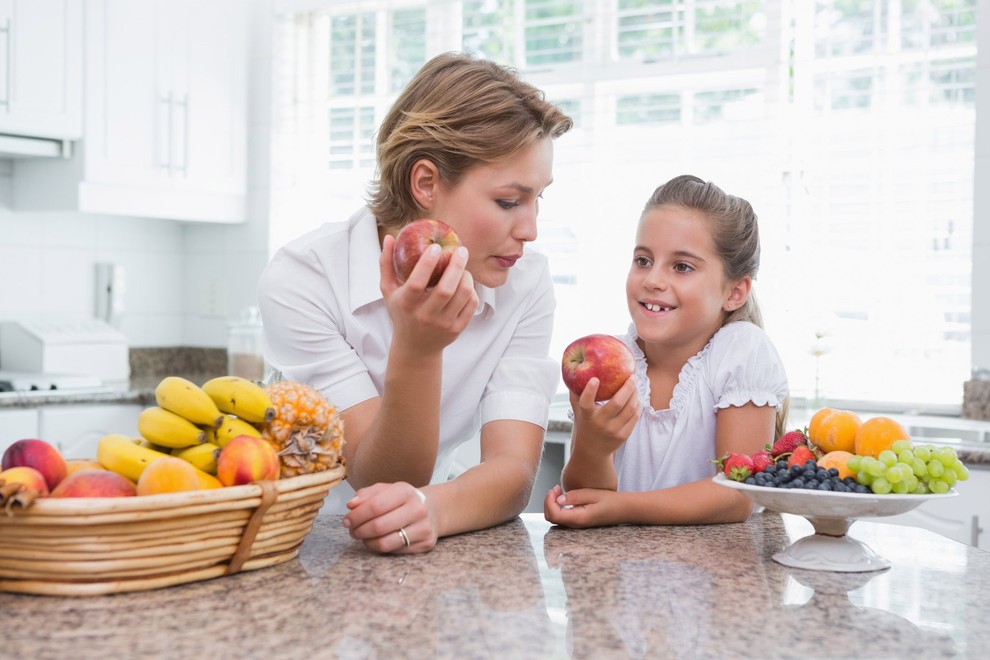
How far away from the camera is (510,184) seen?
1.53 m

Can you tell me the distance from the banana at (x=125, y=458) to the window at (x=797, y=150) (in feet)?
7.71

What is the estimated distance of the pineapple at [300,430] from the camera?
3.70ft

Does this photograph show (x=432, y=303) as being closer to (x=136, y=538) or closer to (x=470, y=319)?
(x=470, y=319)

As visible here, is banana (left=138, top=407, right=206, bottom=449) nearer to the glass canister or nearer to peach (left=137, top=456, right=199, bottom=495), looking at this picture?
peach (left=137, top=456, right=199, bottom=495)

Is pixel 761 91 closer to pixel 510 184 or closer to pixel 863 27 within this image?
pixel 863 27

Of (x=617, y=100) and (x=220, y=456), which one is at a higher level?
(x=617, y=100)

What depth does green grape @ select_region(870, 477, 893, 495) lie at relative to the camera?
112 centimetres

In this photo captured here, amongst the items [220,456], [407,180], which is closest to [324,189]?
[407,180]

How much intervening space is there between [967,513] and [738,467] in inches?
60.2

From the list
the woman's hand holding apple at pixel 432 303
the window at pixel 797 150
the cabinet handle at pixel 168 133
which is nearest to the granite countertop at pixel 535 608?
the woman's hand holding apple at pixel 432 303

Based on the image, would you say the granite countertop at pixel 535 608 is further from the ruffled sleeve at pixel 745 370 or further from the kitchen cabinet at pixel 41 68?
the kitchen cabinet at pixel 41 68

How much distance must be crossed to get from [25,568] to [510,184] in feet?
2.69

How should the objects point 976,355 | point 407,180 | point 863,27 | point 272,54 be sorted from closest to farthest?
point 407,180, point 976,355, point 863,27, point 272,54

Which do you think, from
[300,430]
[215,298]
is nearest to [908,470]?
[300,430]
